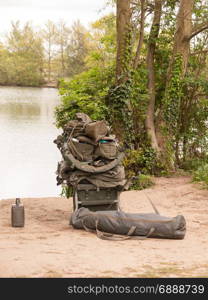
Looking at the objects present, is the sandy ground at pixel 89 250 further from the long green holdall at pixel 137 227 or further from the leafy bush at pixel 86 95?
the leafy bush at pixel 86 95

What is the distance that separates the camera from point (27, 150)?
1113 inches

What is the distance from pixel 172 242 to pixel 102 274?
7.88 ft

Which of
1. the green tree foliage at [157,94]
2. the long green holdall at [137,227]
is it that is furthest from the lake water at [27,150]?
the long green holdall at [137,227]

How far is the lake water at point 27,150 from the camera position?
22.3m

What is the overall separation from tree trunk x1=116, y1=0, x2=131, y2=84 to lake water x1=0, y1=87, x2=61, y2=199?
6.99 meters

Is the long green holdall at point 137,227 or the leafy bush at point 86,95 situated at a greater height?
the leafy bush at point 86,95

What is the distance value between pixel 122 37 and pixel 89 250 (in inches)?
342

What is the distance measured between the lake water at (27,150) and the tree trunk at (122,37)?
6.99 m

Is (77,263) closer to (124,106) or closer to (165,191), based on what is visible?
(165,191)

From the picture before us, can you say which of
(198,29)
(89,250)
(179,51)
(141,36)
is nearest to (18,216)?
(89,250)

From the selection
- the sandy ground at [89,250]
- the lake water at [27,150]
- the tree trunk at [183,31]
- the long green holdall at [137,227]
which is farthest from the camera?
the lake water at [27,150]

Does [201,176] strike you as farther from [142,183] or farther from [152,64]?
[152,64]

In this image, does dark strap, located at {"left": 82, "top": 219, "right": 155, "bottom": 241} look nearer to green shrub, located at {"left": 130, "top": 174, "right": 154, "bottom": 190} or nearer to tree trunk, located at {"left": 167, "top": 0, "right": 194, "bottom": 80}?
green shrub, located at {"left": 130, "top": 174, "right": 154, "bottom": 190}

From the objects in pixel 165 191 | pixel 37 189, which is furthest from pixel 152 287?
pixel 37 189
